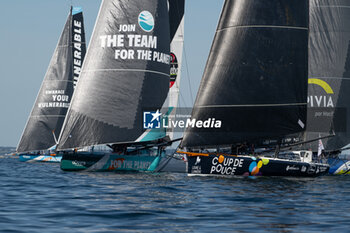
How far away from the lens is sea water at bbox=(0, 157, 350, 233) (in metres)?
12.6

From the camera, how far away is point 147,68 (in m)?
30.8

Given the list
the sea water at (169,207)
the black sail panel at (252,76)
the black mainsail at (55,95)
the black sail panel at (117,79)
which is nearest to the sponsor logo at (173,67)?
the black sail panel at (117,79)

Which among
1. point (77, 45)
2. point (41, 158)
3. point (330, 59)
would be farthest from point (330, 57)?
point (41, 158)

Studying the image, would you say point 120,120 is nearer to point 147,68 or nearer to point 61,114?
point 147,68

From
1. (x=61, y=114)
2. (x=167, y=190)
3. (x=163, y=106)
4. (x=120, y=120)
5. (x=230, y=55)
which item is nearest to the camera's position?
(x=167, y=190)

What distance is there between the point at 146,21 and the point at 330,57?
41.6 feet

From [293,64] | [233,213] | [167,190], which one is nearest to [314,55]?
[293,64]

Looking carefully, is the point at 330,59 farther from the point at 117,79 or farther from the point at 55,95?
the point at 55,95

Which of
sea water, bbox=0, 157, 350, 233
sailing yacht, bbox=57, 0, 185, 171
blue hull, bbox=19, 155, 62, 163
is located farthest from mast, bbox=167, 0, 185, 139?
blue hull, bbox=19, 155, 62, 163

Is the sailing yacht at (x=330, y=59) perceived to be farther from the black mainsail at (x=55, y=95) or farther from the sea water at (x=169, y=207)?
the black mainsail at (x=55, y=95)

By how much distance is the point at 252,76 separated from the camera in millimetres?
26516

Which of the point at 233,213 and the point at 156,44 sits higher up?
the point at 156,44

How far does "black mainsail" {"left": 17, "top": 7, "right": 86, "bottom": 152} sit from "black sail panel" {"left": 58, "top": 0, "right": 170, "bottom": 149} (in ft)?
65.2

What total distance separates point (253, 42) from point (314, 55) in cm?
1169
